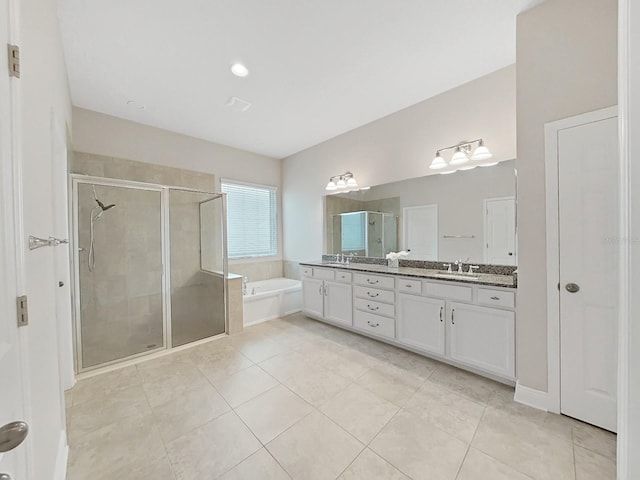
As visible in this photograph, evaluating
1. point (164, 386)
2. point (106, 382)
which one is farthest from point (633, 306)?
point (106, 382)

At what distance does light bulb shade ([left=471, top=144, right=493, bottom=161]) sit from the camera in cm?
242

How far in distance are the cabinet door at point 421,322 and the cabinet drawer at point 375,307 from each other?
0.11 meters

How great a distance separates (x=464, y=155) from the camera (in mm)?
2553

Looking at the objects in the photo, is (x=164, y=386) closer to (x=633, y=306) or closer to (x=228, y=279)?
(x=228, y=279)

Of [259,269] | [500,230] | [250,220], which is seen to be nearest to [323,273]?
[259,269]

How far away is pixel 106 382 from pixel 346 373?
2.06 meters

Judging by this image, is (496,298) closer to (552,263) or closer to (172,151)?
(552,263)

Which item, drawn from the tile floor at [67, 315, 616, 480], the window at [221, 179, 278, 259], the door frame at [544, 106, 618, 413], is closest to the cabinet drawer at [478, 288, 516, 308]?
the door frame at [544, 106, 618, 413]

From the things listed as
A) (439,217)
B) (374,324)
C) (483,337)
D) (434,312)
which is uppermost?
(439,217)

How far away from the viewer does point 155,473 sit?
1.34 meters

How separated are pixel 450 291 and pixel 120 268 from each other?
3.62 metres

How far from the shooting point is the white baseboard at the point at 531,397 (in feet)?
5.86

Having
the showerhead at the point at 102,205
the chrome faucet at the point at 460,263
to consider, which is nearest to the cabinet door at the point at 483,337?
the chrome faucet at the point at 460,263

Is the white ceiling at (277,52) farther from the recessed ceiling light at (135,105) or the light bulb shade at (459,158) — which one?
the light bulb shade at (459,158)
